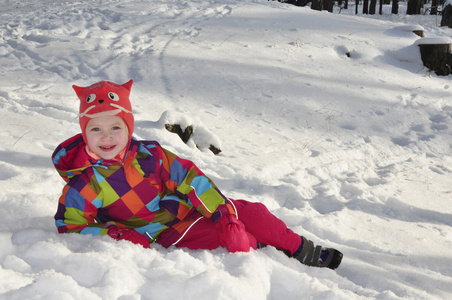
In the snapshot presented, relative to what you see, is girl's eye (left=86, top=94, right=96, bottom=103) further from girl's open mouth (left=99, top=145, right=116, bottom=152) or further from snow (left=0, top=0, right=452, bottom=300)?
snow (left=0, top=0, right=452, bottom=300)

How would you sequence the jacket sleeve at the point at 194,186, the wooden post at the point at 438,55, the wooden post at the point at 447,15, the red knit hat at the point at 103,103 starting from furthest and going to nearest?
the wooden post at the point at 447,15 → the wooden post at the point at 438,55 → the jacket sleeve at the point at 194,186 → the red knit hat at the point at 103,103

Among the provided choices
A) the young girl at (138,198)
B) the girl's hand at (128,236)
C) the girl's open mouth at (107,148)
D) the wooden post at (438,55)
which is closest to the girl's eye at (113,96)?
the young girl at (138,198)

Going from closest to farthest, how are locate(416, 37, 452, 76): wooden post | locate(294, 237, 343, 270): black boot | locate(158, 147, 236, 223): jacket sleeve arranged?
locate(158, 147, 236, 223): jacket sleeve, locate(294, 237, 343, 270): black boot, locate(416, 37, 452, 76): wooden post

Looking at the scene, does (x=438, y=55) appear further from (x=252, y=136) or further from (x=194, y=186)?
(x=194, y=186)

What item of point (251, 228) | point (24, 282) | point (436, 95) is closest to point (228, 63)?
point (436, 95)

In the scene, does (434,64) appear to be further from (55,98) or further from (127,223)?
(127,223)

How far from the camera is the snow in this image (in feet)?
6.93

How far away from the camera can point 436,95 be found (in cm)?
625

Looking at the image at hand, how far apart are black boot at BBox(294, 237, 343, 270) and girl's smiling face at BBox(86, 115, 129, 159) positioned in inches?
47.8

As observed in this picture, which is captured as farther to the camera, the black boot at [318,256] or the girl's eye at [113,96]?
the black boot at [318,256]

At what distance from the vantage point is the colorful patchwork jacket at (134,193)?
92.0 inches

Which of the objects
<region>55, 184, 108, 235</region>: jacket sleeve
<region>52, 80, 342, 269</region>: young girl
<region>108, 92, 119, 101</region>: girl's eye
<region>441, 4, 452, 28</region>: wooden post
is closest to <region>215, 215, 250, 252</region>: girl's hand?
<region>52, 80, 342, 269</region>: young girl

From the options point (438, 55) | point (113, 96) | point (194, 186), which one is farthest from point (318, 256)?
point (438, 55)

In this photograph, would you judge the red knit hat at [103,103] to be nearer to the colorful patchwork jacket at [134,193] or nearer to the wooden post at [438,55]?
the colorful patchwork jacket at [134,193]
